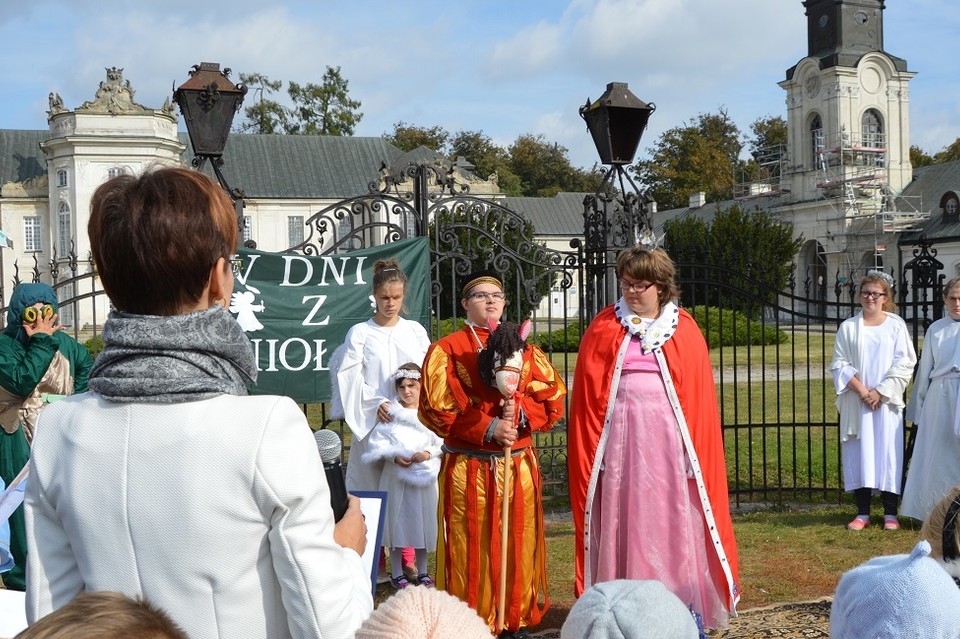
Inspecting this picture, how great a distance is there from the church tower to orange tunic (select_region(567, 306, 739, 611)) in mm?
42905

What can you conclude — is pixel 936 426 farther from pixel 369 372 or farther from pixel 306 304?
pixel 306 304

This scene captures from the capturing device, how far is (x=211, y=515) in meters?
1.77

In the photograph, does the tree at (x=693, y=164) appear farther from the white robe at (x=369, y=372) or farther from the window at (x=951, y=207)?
the white robe at (x=369, y=372)

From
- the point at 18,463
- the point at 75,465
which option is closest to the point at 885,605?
the point at 75,465

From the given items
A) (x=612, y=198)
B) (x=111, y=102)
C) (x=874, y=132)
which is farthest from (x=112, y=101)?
(x=612, y=198)

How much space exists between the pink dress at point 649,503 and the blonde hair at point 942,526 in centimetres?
205

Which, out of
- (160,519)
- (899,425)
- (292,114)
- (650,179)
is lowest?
(899,425)

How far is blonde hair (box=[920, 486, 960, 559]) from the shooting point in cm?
270

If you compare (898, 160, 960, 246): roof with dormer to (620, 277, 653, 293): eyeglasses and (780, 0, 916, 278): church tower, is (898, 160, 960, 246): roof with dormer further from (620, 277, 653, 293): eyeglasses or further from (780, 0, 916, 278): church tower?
(620, 277, 653, 293): eyeglasses

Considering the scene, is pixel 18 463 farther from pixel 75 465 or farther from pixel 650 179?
pixel 650 179

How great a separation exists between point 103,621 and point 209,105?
19.9ft

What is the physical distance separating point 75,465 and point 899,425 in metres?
6.79

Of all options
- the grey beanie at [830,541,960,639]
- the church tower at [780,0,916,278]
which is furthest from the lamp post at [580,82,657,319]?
the church tower at [780,0,916,278]

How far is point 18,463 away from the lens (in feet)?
17.3
